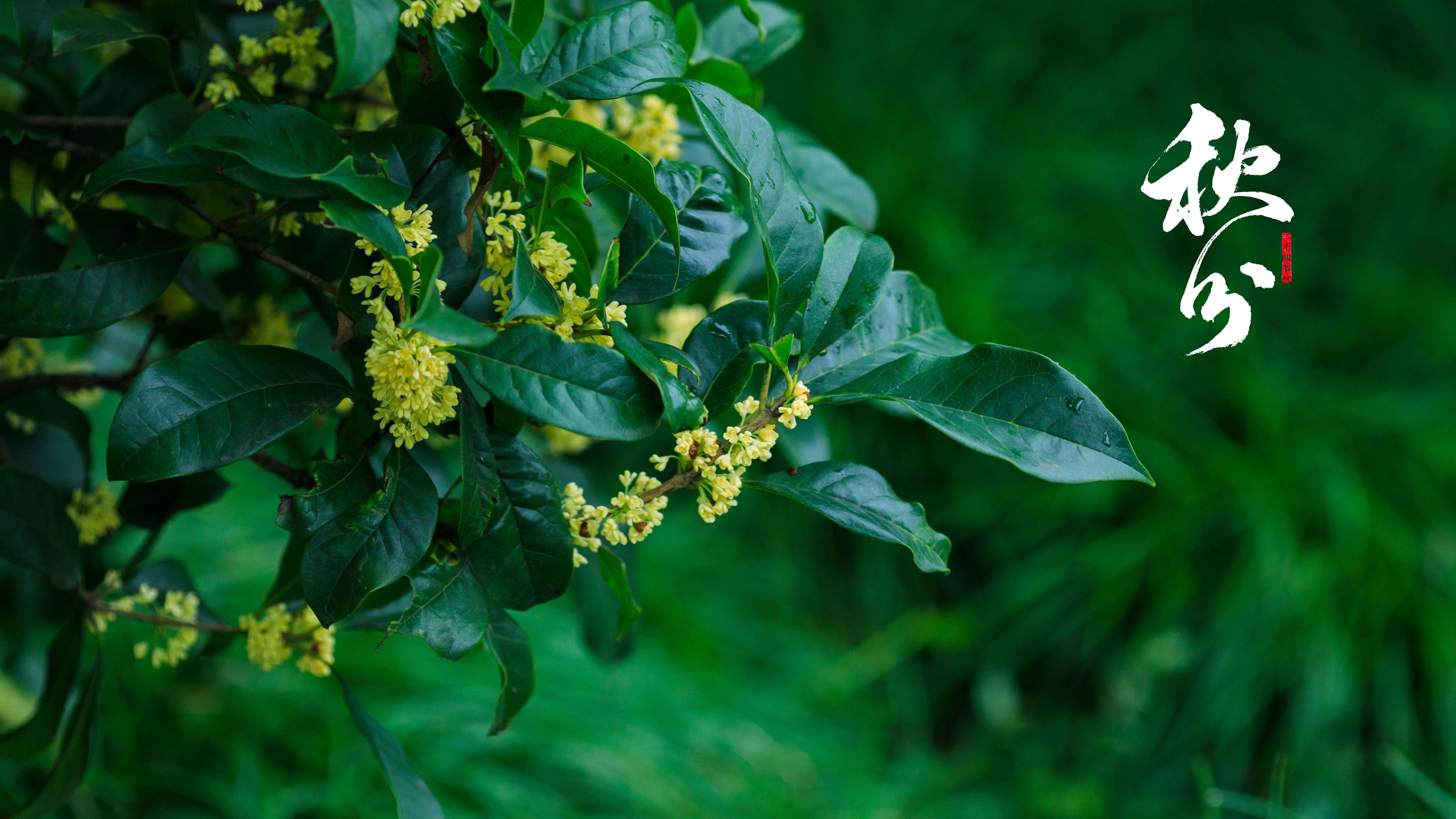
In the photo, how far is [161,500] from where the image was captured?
48cm

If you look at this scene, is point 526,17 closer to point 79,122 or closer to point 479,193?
→ point 479,193

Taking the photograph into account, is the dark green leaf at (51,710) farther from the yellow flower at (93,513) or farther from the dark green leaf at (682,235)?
the dark green leaf at (682,235)

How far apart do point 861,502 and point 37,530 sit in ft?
1.21

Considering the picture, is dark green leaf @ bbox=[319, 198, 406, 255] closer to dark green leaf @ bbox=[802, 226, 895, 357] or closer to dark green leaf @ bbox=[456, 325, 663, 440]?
dark green leaf @ bbox=[456, 325, 663, 440]

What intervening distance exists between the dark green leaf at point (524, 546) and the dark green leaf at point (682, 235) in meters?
0.08

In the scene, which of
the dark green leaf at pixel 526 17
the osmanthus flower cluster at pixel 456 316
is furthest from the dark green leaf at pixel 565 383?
the dark green leaf at pixel 526 17

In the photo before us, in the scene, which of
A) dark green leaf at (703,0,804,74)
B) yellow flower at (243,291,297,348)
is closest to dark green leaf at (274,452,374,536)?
yellow flower at (243,291,297,348)

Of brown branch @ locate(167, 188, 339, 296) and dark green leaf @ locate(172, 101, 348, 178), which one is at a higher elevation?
dark green leaf @ locate(172, 101, 348, 178)

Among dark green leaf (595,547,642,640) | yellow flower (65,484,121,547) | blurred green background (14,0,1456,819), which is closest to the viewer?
dark green leaf (595,547,642,640)

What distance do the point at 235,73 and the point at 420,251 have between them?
0.14 meters

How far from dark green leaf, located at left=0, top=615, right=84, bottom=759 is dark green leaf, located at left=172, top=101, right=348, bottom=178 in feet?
0.92

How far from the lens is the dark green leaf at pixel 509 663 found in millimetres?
353

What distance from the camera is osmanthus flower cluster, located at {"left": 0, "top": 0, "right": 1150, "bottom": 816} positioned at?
308mm

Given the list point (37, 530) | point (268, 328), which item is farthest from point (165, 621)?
point (268, 328)
